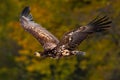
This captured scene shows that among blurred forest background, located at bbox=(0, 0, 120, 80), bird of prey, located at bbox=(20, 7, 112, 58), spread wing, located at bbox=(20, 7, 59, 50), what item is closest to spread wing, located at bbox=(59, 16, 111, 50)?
bird of prey, located at bbox=(20, 7, 112, 58)

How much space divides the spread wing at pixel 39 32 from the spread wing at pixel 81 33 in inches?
22.8

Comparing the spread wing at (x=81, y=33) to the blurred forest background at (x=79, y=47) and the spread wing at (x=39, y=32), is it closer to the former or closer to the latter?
the spread wing at (x=39, y=32)

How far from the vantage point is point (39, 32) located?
58.1 ft

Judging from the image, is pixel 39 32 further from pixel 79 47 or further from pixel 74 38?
pixel 79 47

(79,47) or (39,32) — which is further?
(79,47)

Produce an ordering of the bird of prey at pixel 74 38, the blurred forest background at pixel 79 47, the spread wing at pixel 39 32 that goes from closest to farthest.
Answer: the bird of prey at pixel 74 38 < the spread wing at pixel 39 32 < the blurred forest background at pixel 79 47

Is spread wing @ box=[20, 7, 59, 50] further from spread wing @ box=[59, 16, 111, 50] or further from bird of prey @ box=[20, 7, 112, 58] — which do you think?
spread wing @ box=[59, 16, 111, 50]

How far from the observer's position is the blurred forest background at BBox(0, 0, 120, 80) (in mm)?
28641

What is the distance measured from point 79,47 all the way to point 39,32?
35.3 ft

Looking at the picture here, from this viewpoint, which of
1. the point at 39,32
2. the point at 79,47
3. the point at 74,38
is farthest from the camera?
the point at 79,47

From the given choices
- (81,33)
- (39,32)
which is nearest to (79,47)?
(39,32)

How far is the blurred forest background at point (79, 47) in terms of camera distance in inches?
1128

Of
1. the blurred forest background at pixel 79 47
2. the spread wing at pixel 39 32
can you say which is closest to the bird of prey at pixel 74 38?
the spread wing at pixel 39 32

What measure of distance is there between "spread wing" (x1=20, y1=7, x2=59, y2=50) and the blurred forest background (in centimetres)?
820
